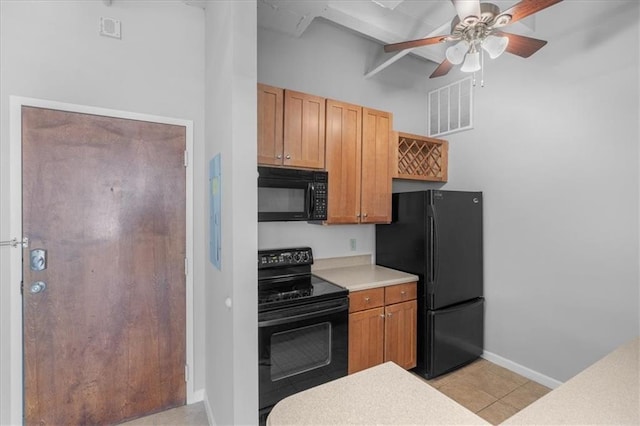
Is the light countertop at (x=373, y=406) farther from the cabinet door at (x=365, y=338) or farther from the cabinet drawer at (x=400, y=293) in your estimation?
the cabinet drawer at (x=400, y=293)

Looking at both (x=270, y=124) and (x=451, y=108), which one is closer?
(x=270, y=124)

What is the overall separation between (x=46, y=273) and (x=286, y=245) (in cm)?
165

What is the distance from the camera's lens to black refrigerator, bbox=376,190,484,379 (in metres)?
2.53

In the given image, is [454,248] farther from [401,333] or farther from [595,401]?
[595,401]

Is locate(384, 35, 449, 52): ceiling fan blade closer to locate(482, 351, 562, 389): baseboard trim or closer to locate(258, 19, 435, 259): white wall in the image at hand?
locate(258, 19, 435, 259): white wall

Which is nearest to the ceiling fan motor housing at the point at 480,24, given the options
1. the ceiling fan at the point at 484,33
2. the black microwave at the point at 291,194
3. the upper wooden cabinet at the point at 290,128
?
the ceiling fan at the point at 484,33

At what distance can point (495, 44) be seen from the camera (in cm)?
179

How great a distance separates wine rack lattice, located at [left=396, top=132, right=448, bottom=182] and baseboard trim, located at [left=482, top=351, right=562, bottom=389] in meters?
1.82

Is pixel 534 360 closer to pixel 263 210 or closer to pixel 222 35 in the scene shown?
pixel 263 210

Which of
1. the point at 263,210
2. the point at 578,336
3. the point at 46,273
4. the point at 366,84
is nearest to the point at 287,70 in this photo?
the point at 366,84

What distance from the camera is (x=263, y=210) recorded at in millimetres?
2227

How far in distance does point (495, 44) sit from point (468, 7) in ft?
1.16

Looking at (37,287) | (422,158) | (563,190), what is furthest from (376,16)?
(37,287)

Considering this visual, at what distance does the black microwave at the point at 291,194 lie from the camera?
2186 millimetres
